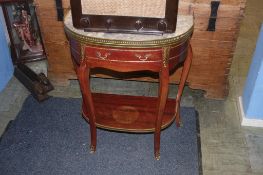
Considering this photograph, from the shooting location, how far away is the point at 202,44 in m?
2.37

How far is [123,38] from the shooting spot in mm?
1679

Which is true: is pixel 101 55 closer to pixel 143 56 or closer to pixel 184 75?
pixel 143 56

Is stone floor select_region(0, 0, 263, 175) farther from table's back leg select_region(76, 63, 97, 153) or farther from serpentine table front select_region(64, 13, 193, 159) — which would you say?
table's back leg select_region(76, 63, 97, 153)

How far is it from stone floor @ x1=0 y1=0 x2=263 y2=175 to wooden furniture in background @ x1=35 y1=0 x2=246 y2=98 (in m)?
0.12

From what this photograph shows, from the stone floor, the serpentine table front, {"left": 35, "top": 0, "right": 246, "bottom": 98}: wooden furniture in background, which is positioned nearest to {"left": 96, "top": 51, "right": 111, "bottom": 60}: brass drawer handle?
the serpentine table front

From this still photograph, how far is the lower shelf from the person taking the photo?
2125mm

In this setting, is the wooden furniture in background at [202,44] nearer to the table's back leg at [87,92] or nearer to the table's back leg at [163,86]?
the table's back leg at [163,86]

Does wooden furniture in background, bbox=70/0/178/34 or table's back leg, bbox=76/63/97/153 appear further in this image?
table's back leg, bbox=76/63/97/153

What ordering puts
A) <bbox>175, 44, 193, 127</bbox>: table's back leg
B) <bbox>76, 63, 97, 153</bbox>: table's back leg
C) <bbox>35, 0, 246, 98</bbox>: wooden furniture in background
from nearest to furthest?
<bbox>76, 63, 97, 153</bbox>: table's back leg < <bbox>175, 44, 193, 127</bbox>: table's back leg < <bbox>35, 0, 246, 98</bbox>: wooden furniture in background

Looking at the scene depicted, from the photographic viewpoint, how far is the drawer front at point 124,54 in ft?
5.55

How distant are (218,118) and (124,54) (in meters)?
1.17

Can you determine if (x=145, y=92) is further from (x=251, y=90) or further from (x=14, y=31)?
(x=14, y=31)

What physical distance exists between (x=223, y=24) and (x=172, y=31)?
2.36 feet

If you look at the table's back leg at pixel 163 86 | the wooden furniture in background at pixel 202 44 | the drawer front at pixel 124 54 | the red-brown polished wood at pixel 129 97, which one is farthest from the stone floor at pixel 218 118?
the drawer front at pixel 124 54
